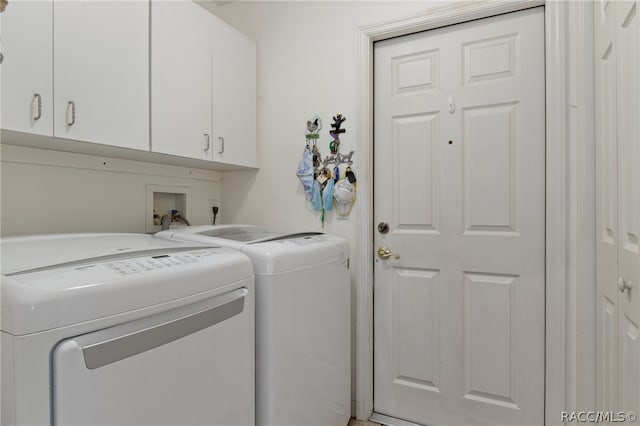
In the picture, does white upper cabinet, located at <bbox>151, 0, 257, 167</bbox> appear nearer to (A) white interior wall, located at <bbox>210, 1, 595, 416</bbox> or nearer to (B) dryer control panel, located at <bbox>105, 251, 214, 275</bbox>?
(A) white interior wall, located at <bbox>210, 1, 595, 416</bbox>

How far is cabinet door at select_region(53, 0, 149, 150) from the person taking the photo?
3.96 feet

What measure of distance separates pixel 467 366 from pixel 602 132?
1.18 metres

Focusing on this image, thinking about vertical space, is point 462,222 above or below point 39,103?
below

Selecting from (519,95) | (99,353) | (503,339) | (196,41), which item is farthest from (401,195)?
(99,353)

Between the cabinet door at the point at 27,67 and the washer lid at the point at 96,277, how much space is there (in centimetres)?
39

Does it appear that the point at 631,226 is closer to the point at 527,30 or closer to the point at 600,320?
the point at 600,320

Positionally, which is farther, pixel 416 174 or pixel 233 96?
pixel 233 96

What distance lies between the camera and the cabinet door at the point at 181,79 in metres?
1.51

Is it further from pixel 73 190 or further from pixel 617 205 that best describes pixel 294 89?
pixel 617 205

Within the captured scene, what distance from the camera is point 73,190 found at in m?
1.54

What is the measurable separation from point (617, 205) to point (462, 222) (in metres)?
0.70

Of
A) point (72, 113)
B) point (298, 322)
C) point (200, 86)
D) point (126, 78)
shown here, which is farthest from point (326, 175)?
point (72, 113)

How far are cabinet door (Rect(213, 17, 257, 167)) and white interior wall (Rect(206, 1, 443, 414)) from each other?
10 cm

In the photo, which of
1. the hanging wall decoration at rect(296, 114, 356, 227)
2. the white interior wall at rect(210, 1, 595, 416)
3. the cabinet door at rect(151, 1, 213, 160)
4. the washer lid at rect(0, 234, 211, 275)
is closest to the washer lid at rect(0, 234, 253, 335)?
the washer lid at rect(0, 234, 211, 275)
